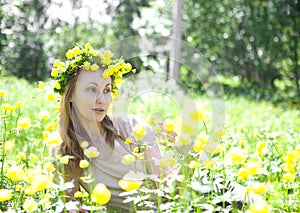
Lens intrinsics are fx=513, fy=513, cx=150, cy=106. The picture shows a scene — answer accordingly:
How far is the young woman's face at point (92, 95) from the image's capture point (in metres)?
1.76

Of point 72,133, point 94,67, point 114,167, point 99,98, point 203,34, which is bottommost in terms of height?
point 114,167

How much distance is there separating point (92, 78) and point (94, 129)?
192 mm

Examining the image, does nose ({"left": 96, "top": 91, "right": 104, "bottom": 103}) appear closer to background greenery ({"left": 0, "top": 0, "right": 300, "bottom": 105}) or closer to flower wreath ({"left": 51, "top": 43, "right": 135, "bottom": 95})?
flower wreath ({"left": 51, "top": 43, "right": 135, "bottom": 95})

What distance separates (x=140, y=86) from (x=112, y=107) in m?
1.15

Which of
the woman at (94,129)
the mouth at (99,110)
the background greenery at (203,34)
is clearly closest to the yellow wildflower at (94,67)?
the woman at (94,129)

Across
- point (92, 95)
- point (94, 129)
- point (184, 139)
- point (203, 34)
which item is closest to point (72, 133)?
point (94, 129)

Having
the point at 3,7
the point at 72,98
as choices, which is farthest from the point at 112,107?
the point at 3,7

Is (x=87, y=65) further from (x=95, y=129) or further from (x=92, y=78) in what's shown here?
(x=95, y=129)

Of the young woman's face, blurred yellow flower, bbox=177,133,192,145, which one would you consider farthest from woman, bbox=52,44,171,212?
blurred yellow flower, bbox=177,133,192,145

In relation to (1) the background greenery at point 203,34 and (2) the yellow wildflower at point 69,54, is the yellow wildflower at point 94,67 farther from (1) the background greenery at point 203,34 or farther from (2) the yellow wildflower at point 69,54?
(1) the background greenery at point 203,34

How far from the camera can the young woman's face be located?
1.76m

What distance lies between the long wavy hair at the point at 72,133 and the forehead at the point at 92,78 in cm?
4

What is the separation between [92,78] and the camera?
1.78m

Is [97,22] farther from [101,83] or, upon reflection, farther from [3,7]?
[101,83]
